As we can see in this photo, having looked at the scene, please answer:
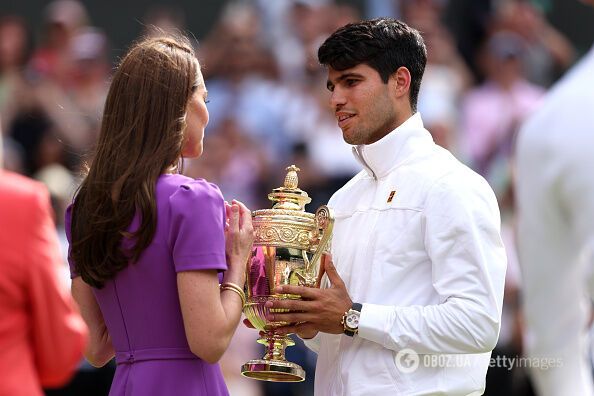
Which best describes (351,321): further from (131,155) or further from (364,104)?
(131,155)

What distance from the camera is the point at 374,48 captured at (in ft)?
15.9

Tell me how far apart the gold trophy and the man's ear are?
0.60 meters

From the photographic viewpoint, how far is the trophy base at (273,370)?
15.2ft

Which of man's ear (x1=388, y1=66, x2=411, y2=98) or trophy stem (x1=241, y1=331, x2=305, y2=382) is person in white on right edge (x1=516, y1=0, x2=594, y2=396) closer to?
trophy stem (x1=241, y1=331, x2=305, y2=382)

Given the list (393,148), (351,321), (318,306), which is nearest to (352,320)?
(351,321)

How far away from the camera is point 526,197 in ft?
9.68

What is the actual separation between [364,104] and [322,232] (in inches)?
21.8

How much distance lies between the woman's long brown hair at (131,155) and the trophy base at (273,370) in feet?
2.67

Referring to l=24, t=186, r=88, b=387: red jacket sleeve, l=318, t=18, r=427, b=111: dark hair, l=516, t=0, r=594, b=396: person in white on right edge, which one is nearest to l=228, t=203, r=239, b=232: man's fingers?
l=318, t=18, r=427, b=111: dark hair

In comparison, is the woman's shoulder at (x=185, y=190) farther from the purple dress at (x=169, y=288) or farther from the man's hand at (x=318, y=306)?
the man's hand at (x=318, y=306)

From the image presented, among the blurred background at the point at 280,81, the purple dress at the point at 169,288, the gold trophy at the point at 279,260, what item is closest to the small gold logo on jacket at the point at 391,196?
the gold trophy at the point at 279,260

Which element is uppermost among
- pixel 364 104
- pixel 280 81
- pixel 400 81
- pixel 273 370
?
pixel 280 81

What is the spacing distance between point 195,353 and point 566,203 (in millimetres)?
1464

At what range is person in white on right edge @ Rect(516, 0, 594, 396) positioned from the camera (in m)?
2.90
